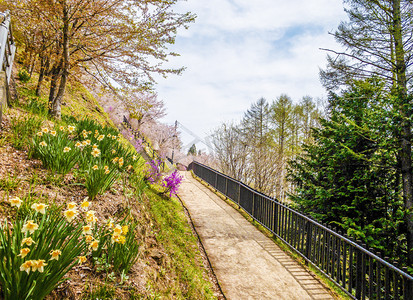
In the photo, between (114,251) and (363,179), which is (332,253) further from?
(114,251)

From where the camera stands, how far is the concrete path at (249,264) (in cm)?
429

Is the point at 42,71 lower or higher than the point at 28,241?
higher

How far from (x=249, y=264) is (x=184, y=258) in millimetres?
1497

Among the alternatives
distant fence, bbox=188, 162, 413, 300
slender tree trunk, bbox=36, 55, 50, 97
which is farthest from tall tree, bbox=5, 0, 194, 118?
distant fence, bbox=188, 162, 413, 300

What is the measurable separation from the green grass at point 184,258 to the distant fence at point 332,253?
2.46 metres

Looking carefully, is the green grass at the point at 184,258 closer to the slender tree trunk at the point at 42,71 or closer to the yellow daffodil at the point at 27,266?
the yellow daffodil at the point at 27,266

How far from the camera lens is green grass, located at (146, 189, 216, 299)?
365cm

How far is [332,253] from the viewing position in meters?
4.80

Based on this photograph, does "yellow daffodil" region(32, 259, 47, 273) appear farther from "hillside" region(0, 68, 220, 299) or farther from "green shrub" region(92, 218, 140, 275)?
"green shrub" region(92, 218, 140, 275)

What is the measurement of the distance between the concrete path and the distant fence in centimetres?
37

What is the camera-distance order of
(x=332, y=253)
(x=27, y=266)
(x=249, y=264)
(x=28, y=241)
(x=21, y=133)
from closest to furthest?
(x=27, y=266)
(x=28, y=241)
(x=21, y=133)
(x=332, y=253)
(x=249, y=264)

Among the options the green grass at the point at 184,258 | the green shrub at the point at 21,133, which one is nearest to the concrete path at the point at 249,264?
the green grass at the point at 184,258

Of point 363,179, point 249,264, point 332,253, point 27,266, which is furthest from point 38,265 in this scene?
point 363,179

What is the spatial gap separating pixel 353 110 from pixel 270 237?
219 inches
